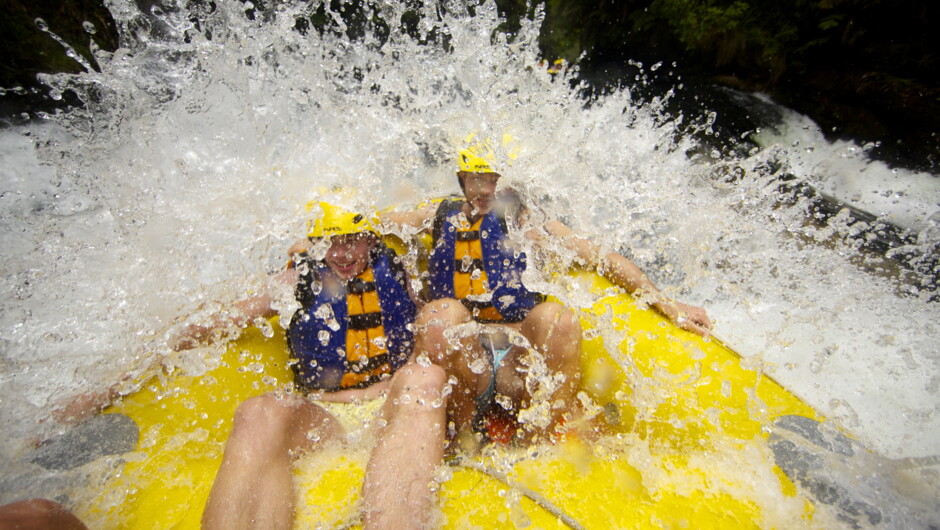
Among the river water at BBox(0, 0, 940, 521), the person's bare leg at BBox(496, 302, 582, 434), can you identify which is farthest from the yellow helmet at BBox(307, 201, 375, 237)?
the person's bare leg at BBox(496, 302, 582, 434)

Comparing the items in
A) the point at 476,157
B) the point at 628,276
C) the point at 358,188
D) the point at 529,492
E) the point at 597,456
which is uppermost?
the point at 476,157

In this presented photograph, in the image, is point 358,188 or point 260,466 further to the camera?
point 358,188

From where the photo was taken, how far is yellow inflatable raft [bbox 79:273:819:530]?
1369 millimetres

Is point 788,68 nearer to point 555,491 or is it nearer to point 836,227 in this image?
point 836,227

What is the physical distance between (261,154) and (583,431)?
10.00ft

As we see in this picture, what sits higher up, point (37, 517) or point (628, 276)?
point (628, 276)

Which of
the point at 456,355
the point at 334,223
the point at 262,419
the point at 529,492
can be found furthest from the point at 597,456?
the point at 334,223

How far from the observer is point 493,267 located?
93.6 inches

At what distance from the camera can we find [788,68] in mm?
5594

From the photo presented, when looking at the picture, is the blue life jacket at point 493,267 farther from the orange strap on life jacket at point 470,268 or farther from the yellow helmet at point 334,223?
the yellow helmet at point 334,223

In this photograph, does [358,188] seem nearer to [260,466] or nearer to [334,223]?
[334,223]

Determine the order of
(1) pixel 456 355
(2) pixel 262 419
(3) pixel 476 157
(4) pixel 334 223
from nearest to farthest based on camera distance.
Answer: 1. (2) pixel 262 419
2. (1) pixel 456 355
3. (4) pixel 334 223
4. (3) pixel 476 157

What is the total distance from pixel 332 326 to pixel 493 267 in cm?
88

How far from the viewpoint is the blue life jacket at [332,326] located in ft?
6.54
